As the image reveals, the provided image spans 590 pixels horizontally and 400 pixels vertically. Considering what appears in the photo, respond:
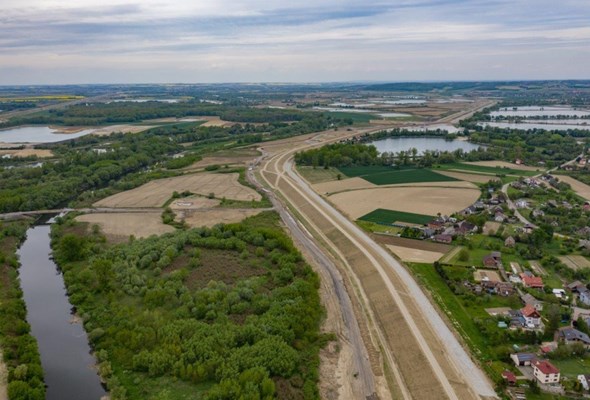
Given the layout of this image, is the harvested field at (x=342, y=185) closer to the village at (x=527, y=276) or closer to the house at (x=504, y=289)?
the village at (x=527, y=276)

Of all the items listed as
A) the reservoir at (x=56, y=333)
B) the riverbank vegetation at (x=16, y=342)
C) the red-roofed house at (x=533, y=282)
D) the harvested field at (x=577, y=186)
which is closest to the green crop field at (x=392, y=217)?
the red-roofed house at (x=533, y=282)

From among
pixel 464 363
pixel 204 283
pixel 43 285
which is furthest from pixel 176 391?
pixel 43 285

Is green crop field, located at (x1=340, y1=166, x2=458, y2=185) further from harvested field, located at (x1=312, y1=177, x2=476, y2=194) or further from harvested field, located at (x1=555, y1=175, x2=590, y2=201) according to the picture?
harvested field, located at (x1=555, y1=175, x2=590, y2=201)

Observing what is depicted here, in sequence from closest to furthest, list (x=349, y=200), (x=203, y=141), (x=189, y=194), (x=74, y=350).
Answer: (x=74, y=350)
(x=349, y=200)
(x=189, y=194)
(x=203, y=141)

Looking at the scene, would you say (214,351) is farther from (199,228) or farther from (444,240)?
(444,240)

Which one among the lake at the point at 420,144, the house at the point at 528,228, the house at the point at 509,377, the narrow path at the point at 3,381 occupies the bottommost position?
the house at the point at 509,377

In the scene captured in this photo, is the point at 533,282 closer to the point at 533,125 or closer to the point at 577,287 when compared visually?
the point at 577,287

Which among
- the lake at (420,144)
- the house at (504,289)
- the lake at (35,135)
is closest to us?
the house at (504,289)
